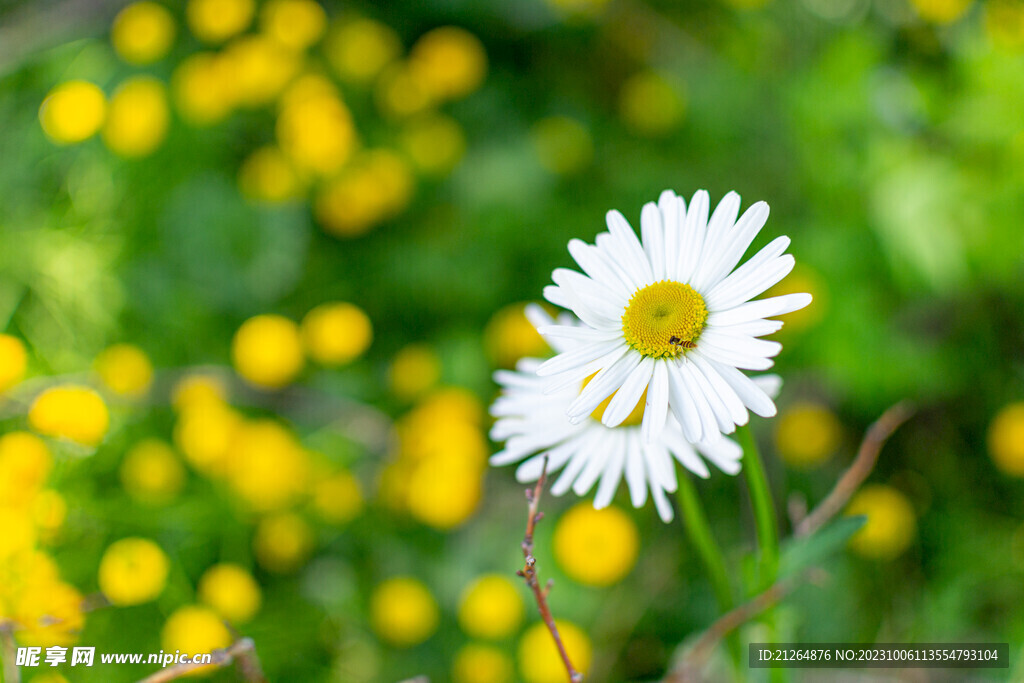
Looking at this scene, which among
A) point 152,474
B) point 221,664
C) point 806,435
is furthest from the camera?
point 806,435

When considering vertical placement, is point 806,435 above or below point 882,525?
above

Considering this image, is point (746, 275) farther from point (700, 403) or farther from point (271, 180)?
point (271, 180)

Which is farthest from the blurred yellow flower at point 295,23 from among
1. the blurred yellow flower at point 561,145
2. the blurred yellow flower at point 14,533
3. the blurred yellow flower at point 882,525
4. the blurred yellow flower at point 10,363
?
the blurred yellow flower at point 882,525

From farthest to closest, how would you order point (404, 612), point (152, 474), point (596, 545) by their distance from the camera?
point (152, 474)
point (404, 612)
point (596, 545)

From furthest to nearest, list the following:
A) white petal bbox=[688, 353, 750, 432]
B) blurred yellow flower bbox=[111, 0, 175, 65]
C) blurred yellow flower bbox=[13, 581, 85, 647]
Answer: blurred yellow flower bbox=[111, 0, 175, 65] < blurred yellow flower bbox=[13, 581, 85, 647] < white petal bbox=[688, 353, 750, 432]

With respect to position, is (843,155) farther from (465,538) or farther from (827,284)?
(465,538)

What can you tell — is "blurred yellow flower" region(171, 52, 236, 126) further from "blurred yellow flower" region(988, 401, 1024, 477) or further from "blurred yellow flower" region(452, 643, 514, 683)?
"blurred yellow flower" region(988, 401, 1024, 477)

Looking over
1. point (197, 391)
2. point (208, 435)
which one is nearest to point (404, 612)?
point (208, 435)

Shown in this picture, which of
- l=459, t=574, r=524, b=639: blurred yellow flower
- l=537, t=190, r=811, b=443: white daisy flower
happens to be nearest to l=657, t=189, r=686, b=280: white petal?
l=537, t=190, r=811, b=443: white daisy flower
